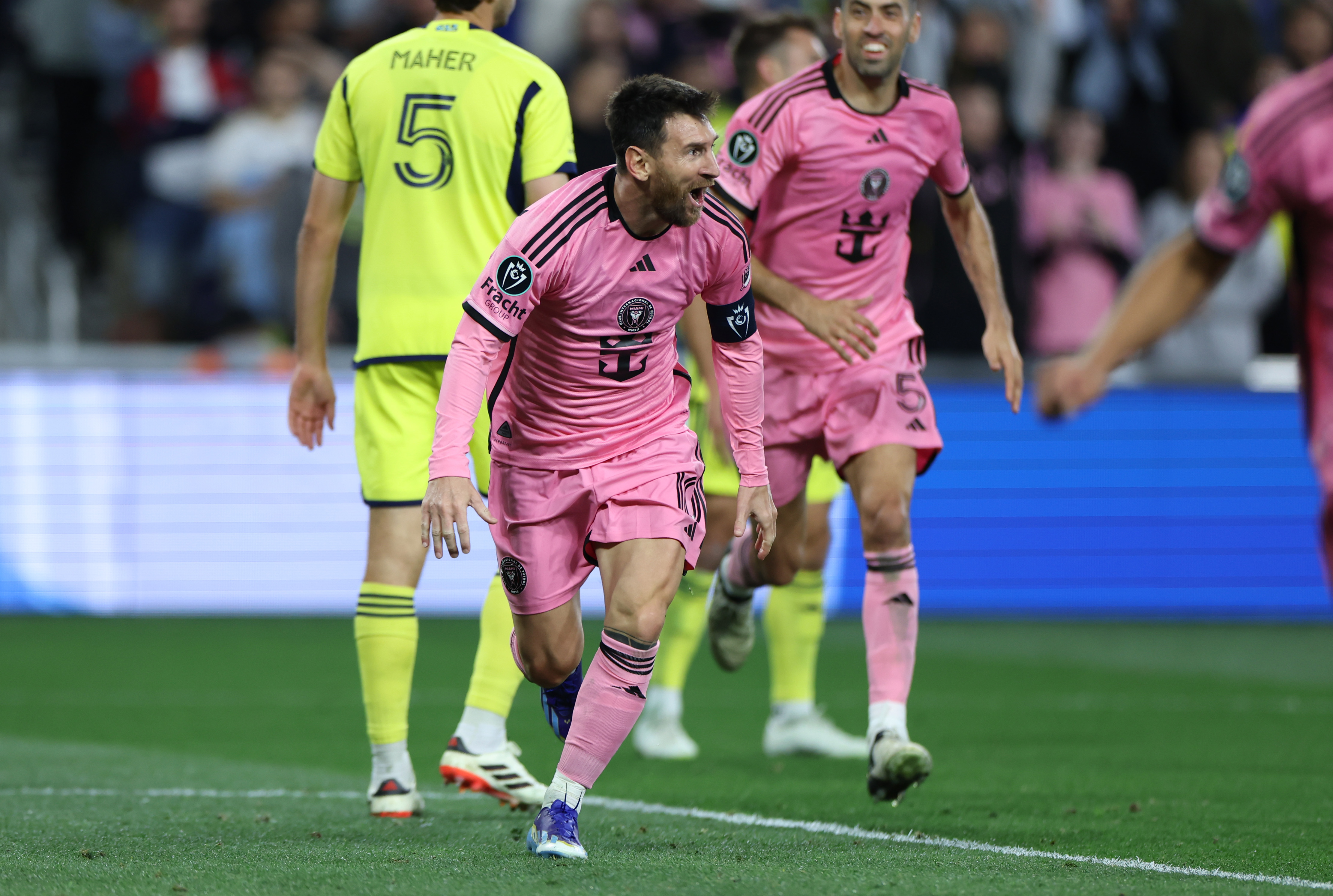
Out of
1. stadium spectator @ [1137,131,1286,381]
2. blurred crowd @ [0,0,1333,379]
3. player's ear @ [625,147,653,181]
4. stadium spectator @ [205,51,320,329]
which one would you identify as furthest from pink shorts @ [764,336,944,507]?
stadium spectator @ [205,51,320,329]

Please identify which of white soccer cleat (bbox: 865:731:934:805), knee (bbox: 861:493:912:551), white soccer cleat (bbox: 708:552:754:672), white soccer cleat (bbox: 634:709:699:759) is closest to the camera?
white soccer cleat (bbox: 865:731:934:805)

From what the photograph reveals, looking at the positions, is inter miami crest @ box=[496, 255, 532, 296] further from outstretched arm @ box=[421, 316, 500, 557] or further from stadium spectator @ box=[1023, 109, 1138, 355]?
stadium spectator @ box=[1023, 109, 1138, 355]

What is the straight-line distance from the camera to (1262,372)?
1342 cm

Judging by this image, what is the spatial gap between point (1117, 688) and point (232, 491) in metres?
6.37

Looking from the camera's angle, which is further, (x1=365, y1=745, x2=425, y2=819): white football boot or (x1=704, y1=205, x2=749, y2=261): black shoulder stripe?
(x1=365, y1=745, x2=425, y2=819): white football boot

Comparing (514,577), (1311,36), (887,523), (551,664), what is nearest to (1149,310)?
(514,577)

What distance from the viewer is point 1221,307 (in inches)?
548

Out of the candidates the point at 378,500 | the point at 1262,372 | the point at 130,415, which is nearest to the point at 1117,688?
the point at 1262,372

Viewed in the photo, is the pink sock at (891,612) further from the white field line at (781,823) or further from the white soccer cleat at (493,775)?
the white soccer cleat at (493,775)

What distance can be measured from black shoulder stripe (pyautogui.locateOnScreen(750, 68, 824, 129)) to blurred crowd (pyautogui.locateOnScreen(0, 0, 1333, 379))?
645cm

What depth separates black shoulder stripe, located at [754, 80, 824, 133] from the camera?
6.29 metres

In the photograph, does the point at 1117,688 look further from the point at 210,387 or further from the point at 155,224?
the point at 155,224

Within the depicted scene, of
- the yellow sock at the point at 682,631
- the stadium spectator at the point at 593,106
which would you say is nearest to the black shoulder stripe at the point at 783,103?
the yellow sock at the point at 682,631

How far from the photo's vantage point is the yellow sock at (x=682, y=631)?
791cm
